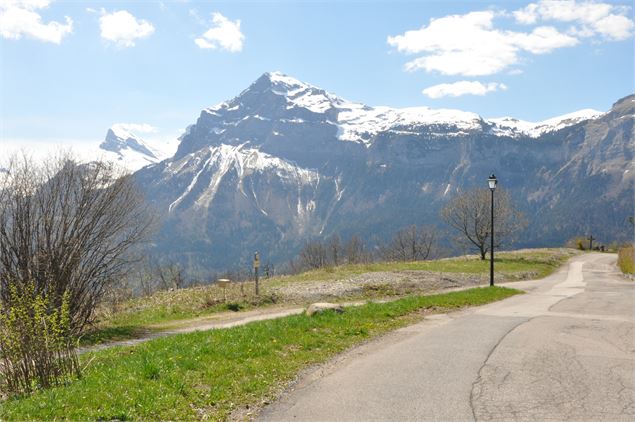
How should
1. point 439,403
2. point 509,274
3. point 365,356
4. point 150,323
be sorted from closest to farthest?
point 439,403
point 365,356
point 150,323
point 509,274

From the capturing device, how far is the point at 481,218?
5228 cm

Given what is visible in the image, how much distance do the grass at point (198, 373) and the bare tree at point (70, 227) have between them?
558 cm

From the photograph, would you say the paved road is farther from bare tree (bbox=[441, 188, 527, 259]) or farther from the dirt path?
bare tree (bbox=[441, 188, 527, 259])

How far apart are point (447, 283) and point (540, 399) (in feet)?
86.5

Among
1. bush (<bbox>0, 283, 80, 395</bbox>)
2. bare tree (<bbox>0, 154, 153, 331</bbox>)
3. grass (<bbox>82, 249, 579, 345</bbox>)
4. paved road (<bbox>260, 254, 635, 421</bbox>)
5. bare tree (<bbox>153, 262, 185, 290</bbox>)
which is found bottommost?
bare tree (<bbox>153, 262, 185, 290</bbox>)

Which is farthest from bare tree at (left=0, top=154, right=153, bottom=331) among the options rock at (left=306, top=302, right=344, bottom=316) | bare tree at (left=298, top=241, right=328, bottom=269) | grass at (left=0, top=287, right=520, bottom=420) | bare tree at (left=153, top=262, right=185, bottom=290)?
bare tree at (left=298, top=241, right=328, bottom=269)

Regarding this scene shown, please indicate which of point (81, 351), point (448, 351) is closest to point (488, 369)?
point (448, 351)

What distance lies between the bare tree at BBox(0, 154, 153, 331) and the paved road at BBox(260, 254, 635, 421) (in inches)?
409

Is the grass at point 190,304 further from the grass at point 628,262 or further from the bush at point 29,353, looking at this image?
the bush at point 29,353

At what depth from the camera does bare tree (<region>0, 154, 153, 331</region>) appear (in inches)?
699

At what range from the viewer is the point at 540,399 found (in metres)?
8.80

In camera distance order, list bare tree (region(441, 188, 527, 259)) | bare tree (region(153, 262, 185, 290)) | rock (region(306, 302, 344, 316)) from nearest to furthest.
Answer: rock (region(306, 302, 344, 316)), bare tree (region(441, 188, 527, 259)), bare tree (region(153, 262, 185, 290))

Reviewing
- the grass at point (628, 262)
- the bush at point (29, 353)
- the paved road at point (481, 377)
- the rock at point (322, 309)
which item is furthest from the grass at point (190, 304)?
the paved road at point (481, 377)

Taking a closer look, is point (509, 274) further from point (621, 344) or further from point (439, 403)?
point (439, 403)
